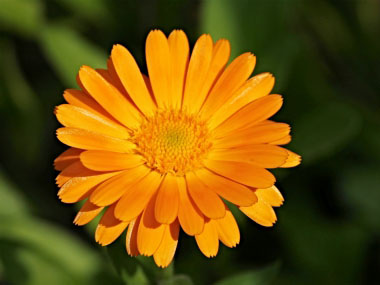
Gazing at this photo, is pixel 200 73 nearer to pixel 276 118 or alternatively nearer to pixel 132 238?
pixel 132 238

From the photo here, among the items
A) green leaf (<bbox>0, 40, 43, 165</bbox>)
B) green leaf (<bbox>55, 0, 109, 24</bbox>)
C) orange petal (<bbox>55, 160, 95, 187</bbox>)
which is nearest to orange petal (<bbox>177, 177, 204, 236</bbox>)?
orange petal (<bbox>55, 160, 95, 187</bbox>)

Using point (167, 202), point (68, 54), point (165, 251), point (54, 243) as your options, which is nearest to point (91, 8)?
point (68, 54)

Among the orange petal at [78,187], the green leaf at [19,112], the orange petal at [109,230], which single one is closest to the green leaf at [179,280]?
the orange petal at [109,230]

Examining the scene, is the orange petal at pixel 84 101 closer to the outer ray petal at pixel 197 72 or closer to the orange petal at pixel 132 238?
the outer ray petal at pixel 197 72

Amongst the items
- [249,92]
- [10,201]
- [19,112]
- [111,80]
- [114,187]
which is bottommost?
[10,201]

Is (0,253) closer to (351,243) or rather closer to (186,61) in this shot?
(186,61)

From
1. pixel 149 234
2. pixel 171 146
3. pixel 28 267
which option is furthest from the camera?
pixel 28 267

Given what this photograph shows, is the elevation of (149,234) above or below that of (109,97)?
below
